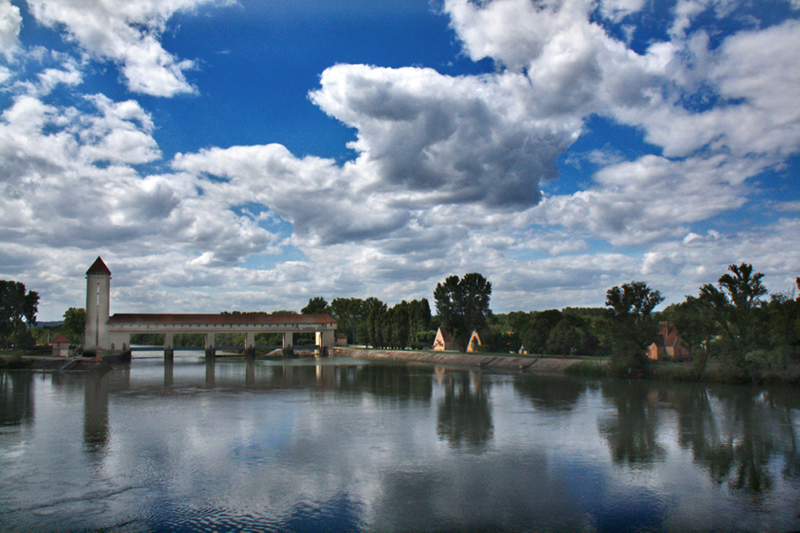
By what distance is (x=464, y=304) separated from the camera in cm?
7219

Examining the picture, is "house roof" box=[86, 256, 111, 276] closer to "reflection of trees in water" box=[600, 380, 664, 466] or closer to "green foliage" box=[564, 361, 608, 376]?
"green foliage" box=[564, 361, 608, 376]

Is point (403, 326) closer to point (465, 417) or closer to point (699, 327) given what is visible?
point (699, 327)

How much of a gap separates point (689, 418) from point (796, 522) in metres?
12.1

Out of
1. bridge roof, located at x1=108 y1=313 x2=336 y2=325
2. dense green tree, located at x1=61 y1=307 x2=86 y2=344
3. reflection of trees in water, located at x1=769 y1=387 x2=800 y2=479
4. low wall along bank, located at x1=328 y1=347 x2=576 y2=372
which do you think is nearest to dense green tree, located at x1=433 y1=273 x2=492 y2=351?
low wall along bank, located at x1=328 y1=347 x2=576 y2=372

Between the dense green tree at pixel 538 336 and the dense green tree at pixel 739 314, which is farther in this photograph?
the dense green tree at pixel 538 336

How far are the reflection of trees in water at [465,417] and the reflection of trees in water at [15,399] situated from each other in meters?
17.0

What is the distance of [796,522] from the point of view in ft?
30.7

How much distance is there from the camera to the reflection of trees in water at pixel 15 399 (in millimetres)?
21156

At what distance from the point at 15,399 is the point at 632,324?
40.4 meters

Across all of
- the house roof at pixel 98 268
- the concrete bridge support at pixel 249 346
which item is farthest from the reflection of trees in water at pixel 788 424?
the house roof at pixel 98 268

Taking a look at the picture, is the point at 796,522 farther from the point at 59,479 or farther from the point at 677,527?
the point at 59,479

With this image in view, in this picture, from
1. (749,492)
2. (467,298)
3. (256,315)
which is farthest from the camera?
(256,315)

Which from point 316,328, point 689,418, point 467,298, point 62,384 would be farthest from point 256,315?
point 689,418

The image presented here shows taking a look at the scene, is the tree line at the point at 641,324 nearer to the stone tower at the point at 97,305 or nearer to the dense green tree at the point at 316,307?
the stone tower at the point at 97,305
